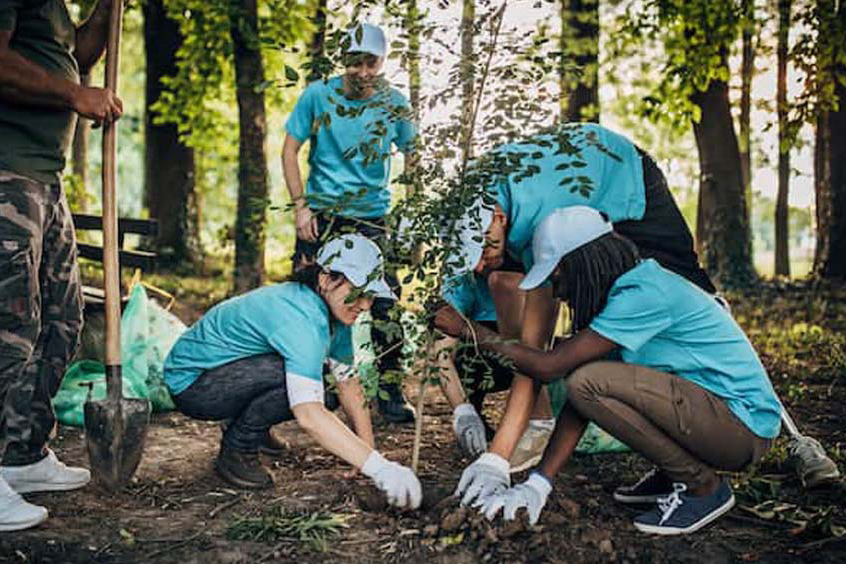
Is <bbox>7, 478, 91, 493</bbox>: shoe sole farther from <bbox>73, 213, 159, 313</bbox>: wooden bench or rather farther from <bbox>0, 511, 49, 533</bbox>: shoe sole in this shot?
<bbox>73, 213, 159, 313</bbox>: wooden bench

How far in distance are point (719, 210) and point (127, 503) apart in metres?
7.39

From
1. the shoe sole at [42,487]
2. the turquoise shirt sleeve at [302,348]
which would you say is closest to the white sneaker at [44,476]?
the shoe sole at [42,487]

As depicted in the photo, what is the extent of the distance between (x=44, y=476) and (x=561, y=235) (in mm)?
2006

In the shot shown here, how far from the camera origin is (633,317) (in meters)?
2.95

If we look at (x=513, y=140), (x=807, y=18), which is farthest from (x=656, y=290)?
(x=807, y=18)

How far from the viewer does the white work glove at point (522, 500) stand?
295 centimetres

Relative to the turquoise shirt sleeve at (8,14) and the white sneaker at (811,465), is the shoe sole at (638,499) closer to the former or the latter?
the white sneaker at (811,465)

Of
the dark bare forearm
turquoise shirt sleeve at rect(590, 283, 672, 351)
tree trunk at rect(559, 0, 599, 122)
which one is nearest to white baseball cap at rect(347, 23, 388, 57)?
the dark bare forearm

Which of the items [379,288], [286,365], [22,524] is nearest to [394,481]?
[286,365]

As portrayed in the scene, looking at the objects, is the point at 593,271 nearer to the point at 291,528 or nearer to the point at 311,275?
the point at 311,275

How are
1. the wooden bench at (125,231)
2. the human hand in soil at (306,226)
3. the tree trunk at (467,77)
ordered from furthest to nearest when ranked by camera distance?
the wooden bench at (125,231) → the human hand in soil at (306,226) → the tree trunk at (467,77)

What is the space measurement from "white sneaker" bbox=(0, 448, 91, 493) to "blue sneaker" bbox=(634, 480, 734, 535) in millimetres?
1987

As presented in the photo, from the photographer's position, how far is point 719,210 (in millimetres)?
9352

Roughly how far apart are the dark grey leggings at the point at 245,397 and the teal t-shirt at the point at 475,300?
30.6 inches
